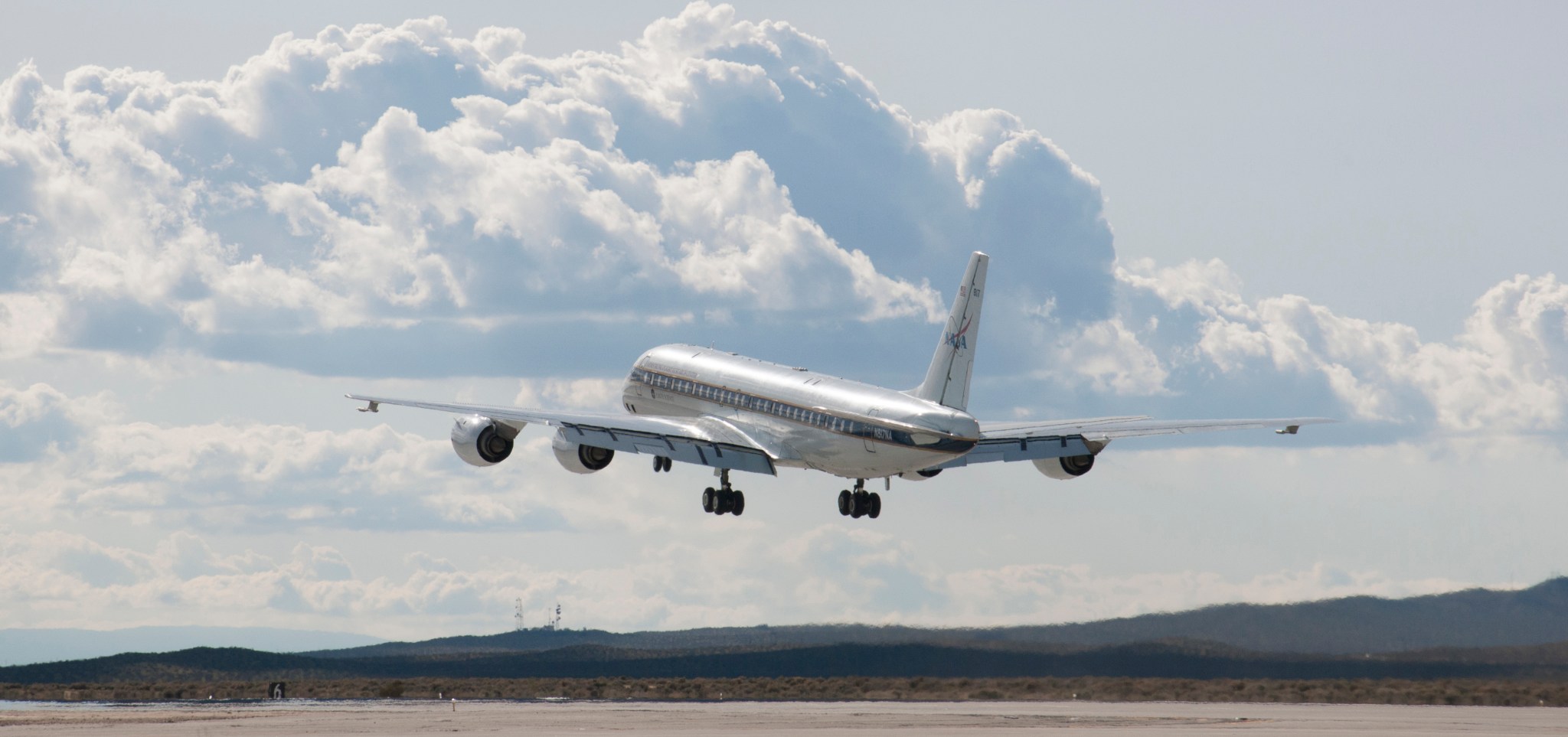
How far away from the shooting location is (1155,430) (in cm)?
7800

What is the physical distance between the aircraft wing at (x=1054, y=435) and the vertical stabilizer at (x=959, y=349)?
205 centimetres

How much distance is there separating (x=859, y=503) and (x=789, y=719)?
1407cm

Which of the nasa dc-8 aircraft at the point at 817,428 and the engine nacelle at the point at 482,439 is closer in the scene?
the nasa dc-8 aircraft at the point at 817,428

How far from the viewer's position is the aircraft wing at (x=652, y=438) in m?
82.6

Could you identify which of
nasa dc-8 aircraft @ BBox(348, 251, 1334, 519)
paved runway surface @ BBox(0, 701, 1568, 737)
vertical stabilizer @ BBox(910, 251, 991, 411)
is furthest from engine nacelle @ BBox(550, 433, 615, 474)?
vertical stabilizer @ BBox(910, 251, 991, 411)

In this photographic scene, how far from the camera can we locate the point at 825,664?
112750mm

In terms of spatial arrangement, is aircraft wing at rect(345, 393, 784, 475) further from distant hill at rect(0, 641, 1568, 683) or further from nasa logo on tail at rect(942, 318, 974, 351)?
distant hill at rect(0, 641, 1568, 683)

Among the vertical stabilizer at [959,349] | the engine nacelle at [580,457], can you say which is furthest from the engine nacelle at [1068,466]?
the engine nacelle at [580,457]

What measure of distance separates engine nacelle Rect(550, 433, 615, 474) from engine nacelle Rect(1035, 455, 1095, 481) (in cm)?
2059

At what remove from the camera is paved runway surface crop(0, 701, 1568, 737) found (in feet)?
213

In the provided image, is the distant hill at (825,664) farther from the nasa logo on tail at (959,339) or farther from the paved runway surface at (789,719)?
the nasa logo on tail at (959,339)

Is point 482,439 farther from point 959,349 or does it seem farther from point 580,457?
point 959,349

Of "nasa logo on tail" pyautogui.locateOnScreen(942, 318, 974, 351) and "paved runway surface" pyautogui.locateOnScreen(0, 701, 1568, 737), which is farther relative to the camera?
"nasa logo on tail" pyautogui.locateOnScreen(942, 318, 974, 351)

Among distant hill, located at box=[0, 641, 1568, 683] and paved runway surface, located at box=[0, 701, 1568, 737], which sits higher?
distant hill, located at box=[0, 641, 1568, 683]
